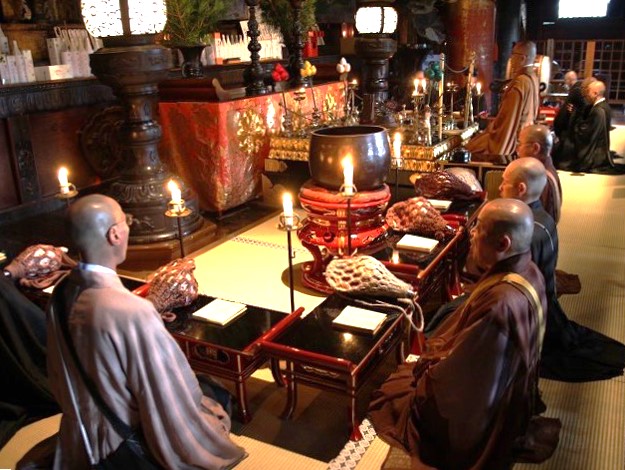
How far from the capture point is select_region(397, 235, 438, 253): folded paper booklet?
12.2 ft

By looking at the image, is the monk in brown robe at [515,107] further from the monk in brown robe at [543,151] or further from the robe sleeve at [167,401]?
the robe sleeve at [167,401]

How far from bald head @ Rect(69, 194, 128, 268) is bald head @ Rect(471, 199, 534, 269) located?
4.34 ft

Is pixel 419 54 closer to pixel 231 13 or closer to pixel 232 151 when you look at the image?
pixel 231 13

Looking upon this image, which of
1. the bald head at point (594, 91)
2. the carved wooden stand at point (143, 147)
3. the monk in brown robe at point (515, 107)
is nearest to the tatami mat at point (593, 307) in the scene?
the monk in brown robe at point (515, 107)

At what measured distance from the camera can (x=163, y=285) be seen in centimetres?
306

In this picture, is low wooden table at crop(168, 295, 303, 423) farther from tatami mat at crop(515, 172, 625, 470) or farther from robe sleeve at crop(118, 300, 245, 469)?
tatami mat at crop(515, 172, 625, 470)

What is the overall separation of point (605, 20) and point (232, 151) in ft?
42.4

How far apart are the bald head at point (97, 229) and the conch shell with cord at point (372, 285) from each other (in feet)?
4.79

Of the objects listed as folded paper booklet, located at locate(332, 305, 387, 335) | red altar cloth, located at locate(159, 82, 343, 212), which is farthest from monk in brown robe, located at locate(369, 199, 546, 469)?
red altar cloth, located at locate(159, 82, 343, 212)

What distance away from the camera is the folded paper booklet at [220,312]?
298 cm

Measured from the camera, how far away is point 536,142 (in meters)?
3.74

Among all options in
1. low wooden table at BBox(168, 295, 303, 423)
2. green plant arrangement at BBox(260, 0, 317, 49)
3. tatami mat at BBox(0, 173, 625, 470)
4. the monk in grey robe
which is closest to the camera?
the monk in grey robe

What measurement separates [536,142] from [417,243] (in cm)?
100

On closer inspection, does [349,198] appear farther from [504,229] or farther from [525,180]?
[504,229]
